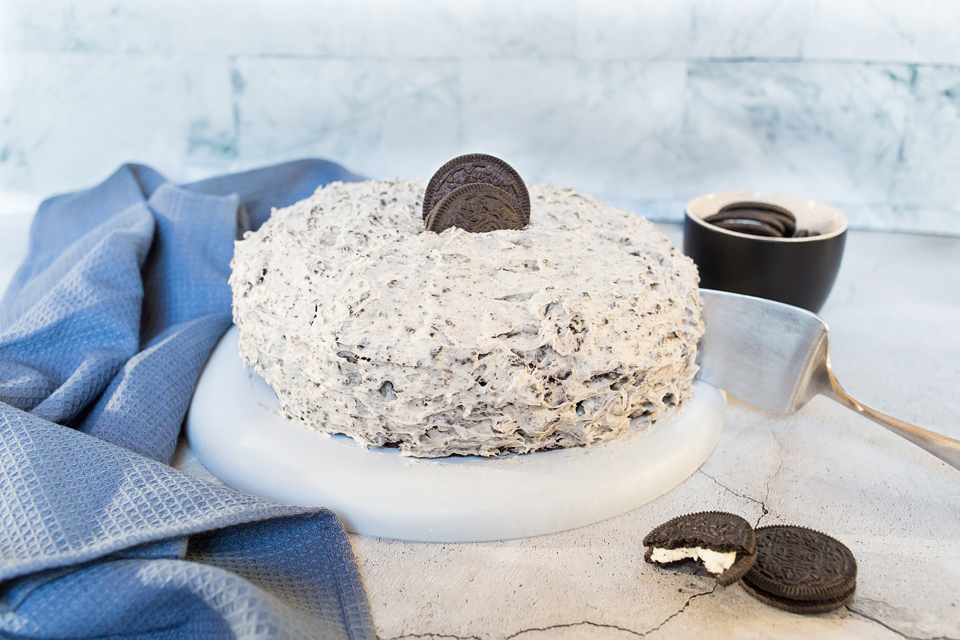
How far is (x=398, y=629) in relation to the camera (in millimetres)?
776

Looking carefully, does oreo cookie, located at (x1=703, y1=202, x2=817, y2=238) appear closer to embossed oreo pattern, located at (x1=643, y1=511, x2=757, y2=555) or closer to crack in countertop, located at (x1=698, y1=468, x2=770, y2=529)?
crack in countertop, located at (x1=698, y1=468, x2=770, y2=529)

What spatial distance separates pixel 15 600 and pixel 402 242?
0.55 metres

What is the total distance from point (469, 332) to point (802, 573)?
0.41 metres

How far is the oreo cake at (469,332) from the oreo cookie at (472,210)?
0.07 feet

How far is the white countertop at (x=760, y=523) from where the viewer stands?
2.54 feet

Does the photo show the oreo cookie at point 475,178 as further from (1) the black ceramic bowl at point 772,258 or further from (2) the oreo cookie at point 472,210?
(1) the black ceramic bowl at point 772,258

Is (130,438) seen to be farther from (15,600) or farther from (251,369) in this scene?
(15,600)

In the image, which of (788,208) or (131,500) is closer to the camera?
(131,500)

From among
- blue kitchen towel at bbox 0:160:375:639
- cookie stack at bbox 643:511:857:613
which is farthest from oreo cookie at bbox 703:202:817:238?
blue kitchen towel at bbox 0:160:375:639

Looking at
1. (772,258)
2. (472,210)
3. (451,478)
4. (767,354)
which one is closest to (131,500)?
(451,478)

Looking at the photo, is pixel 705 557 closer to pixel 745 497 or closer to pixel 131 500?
pixel 745 497

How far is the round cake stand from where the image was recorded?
879 mm

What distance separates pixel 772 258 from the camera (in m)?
1.22

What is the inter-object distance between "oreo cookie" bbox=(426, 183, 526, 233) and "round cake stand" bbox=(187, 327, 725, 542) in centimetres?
30
